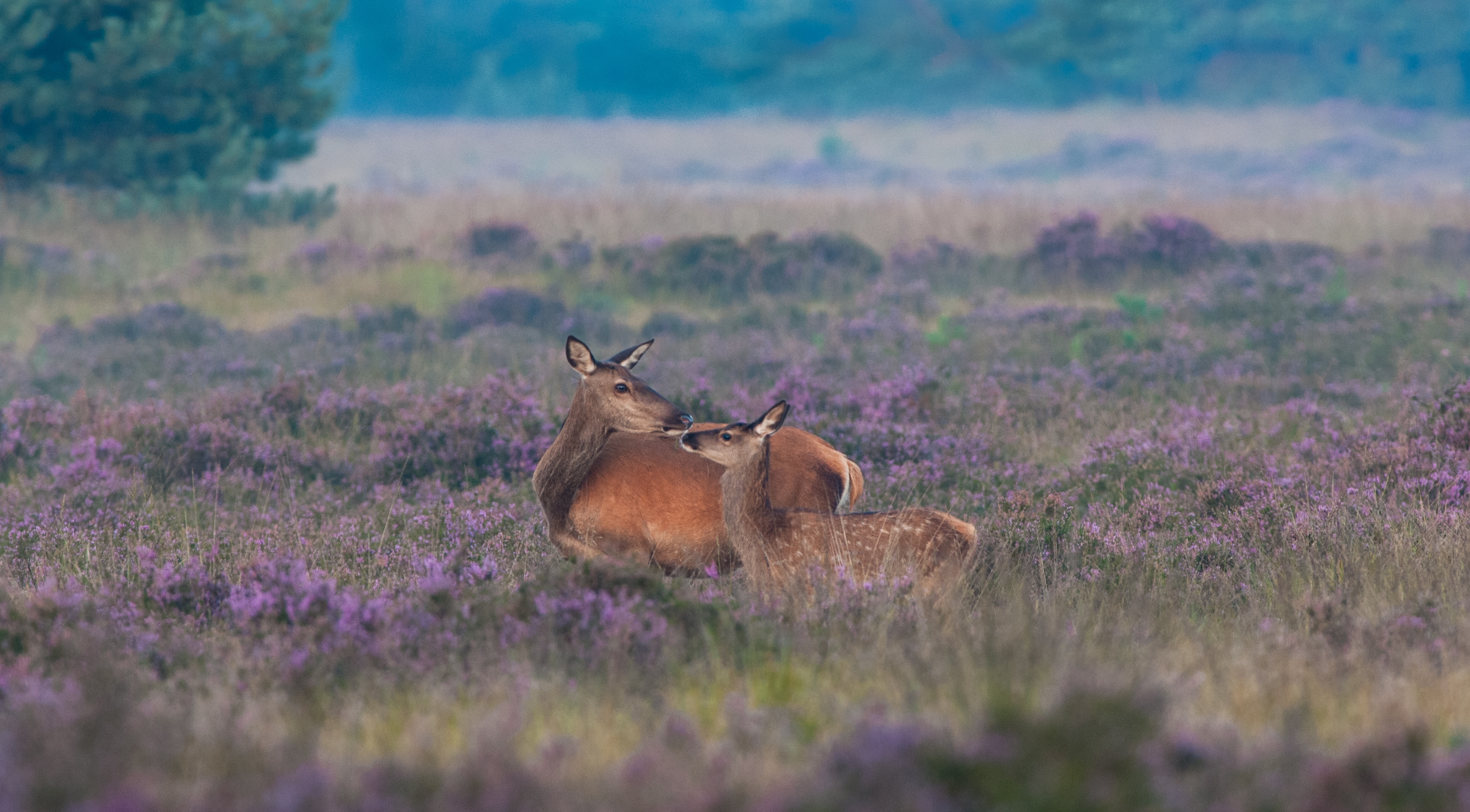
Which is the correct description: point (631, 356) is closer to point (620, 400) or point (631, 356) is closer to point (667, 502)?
point (620, 400)

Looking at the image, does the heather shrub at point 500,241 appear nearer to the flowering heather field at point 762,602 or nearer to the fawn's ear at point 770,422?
the flowering heather field at point 762,602

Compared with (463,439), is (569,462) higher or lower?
higher

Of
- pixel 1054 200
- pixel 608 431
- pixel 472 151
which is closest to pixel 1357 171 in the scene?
pixel 1054 200

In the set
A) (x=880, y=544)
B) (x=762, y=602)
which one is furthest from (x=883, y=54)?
(x=762, y=602)

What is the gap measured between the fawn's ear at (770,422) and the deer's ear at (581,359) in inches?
43.3

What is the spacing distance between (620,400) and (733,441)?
84 centimetres

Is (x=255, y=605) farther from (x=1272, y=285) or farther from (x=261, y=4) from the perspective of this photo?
(x=261, y=4)

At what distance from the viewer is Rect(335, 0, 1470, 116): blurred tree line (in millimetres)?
75750

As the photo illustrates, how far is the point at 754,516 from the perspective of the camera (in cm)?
626

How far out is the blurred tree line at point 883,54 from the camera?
2982 inches

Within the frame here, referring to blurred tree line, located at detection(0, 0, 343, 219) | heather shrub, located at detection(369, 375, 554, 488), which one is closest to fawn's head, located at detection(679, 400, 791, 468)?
heather shrub, located at detection(369, 375, 554, 488)

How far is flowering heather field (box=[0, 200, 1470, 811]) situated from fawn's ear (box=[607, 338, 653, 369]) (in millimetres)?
1103

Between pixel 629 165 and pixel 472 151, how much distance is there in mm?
8588

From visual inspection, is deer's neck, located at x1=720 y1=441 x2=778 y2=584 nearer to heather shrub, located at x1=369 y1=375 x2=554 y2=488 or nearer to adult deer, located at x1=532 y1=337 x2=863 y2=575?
adult deer, located at x1=532 y1=337 x2=863 y2=575
